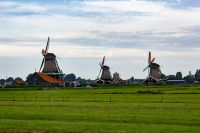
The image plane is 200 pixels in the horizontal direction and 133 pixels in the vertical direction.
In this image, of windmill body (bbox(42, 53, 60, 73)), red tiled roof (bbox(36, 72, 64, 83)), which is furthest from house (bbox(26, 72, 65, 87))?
windmill body (bbox(42, 53, 60, 73))

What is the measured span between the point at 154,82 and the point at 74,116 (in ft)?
525

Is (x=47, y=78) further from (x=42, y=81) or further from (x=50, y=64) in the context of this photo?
(x=50, y=64)

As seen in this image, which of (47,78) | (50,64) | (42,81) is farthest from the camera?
(50,64)

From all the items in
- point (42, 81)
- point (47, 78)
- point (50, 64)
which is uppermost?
point (50, 64)

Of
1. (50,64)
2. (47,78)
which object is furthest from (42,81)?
(50,64)

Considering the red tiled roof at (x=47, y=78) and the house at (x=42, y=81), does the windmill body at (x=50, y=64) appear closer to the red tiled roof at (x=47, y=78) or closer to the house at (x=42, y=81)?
the house at (x=42, y=81)

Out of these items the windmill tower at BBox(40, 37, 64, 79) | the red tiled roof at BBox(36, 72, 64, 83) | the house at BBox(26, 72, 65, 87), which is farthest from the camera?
the windmill tower at BBox(40, 37, 64, 79)

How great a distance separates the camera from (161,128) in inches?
1230

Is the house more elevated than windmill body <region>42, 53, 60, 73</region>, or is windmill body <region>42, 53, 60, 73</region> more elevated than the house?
windmill body <region>42, 53, 60, 73</region>

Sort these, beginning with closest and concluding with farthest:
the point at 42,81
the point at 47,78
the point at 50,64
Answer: the point at 42,81, the point at 47,78, the point at 50,64

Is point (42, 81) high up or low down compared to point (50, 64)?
down

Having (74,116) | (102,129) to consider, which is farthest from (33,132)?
(74,116)

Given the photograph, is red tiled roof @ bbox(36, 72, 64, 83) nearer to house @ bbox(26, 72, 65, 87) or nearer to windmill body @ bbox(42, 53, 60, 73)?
house @ bbox(26, 72, 65, 87)

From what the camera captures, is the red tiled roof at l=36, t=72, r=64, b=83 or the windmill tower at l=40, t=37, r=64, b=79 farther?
the windmill tower at l=40, t=37, r=64, b=79
